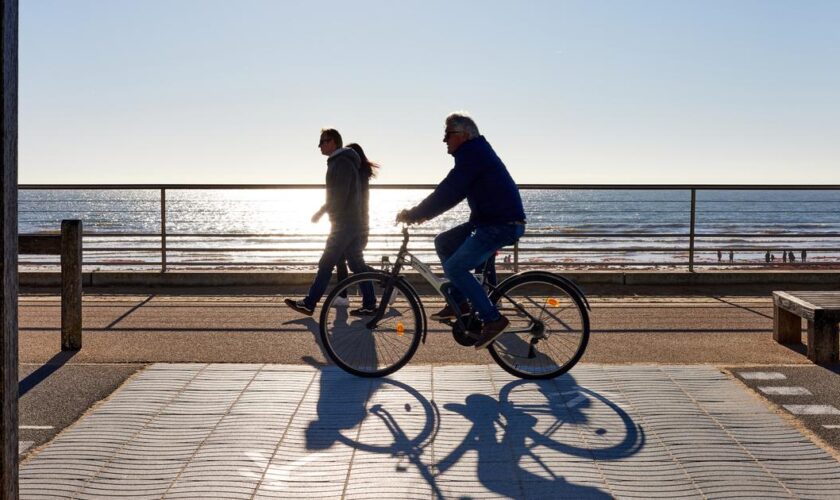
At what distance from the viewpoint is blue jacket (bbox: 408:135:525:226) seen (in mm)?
5820

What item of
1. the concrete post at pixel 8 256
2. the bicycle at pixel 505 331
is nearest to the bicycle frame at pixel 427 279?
the bicycle at pixel 505 331

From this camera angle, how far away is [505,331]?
19.7ft

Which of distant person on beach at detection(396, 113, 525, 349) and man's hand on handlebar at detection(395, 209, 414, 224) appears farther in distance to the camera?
man's hand on handlebar at detection(395, 209, 414, 224)

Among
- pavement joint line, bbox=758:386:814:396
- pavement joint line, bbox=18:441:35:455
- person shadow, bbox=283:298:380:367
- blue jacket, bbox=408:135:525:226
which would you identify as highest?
blue jacket, bbox=408:135:525:226

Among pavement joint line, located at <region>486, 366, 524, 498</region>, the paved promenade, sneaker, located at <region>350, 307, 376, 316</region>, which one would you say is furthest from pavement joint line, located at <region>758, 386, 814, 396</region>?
sneaker, located at <region>350, 307, 376, 316</region>

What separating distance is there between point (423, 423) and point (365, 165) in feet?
14.1

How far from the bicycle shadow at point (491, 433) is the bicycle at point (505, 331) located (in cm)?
25

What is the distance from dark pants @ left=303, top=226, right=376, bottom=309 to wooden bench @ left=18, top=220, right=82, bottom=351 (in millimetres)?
1926

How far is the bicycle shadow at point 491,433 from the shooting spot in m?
4.12

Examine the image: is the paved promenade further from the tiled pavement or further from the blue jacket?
the blue jacket

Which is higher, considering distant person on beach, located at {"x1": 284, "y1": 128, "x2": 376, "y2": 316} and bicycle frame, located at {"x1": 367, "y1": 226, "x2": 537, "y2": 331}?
distant person on beach, located at {"x1": 284, "y1": 128, "x2": 376, "y2": 316}

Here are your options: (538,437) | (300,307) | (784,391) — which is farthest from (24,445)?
(784,391)

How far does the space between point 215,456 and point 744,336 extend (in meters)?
4.97

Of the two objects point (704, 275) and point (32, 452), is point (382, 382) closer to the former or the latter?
point (32, 452)
